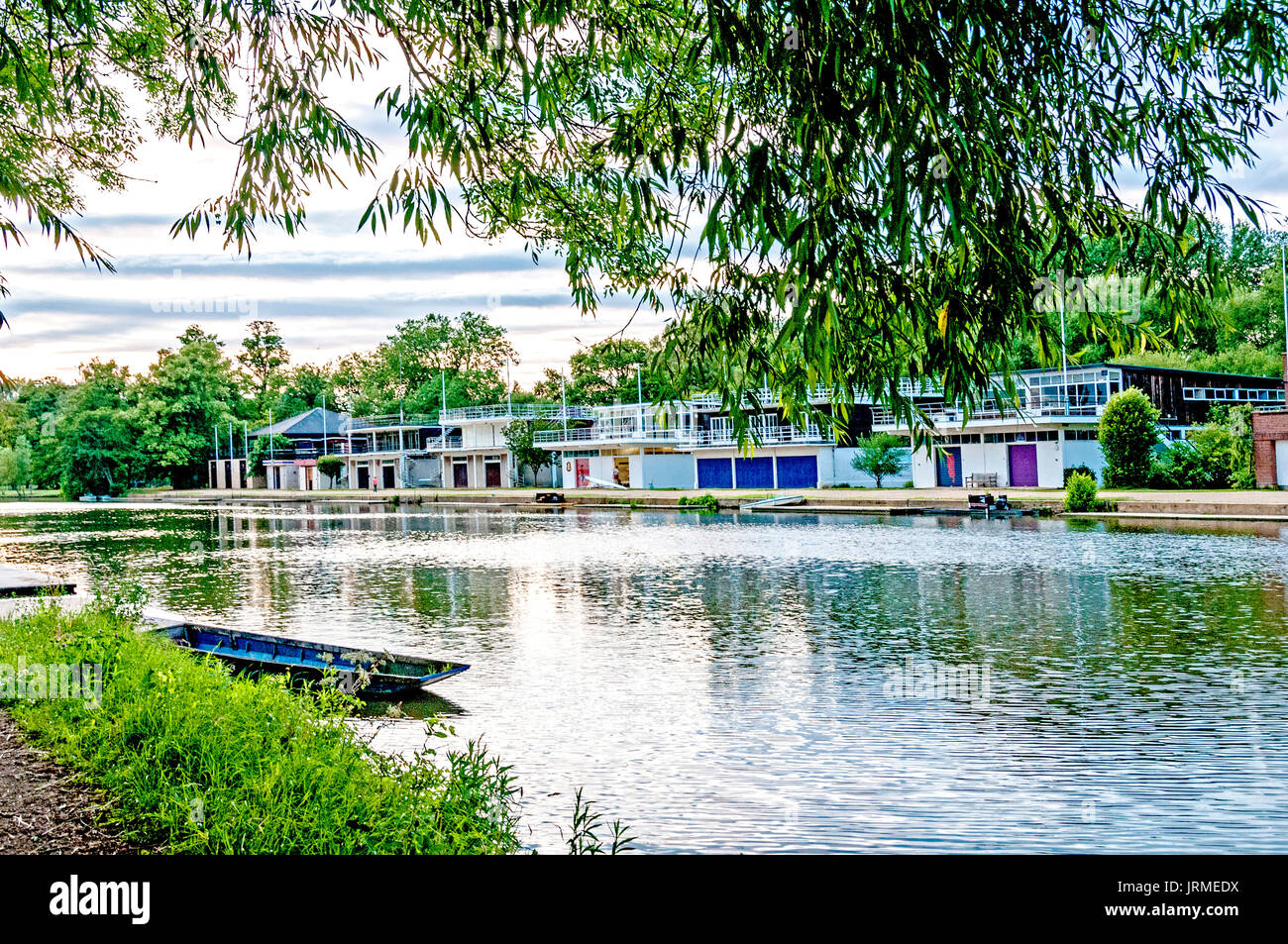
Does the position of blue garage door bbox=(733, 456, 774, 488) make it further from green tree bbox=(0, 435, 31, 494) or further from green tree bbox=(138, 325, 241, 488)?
green tree bbox=(0, 435, 31, 494)

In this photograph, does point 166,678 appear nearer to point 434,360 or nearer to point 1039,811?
point 1039,811

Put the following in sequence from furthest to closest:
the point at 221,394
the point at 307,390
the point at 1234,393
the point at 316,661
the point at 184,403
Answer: the point at 307,390 < the point at 221,394 < the point at 184,403 < the point at 1234,393 < the point at 316,661

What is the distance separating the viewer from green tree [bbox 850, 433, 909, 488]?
55812mm

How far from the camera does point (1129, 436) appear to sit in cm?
4328

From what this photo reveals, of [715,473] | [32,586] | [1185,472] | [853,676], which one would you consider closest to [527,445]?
[715,473]

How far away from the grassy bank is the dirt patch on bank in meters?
0.12

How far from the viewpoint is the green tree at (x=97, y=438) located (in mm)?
74000

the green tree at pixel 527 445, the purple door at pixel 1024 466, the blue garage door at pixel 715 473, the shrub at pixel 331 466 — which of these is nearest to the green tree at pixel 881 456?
the purple door at pixel 1024 466

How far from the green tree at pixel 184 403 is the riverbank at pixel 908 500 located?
12790 mm

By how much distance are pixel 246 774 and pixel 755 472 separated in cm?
5840

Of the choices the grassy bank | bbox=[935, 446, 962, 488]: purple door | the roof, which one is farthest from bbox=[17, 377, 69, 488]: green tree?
the grassy bank

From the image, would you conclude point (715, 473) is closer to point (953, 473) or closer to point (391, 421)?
point (953, 473)

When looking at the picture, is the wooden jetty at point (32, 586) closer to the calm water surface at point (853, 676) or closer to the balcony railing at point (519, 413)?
the calm water surface at point (853, 676)

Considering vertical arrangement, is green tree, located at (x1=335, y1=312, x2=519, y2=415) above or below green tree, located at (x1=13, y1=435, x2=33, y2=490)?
above
